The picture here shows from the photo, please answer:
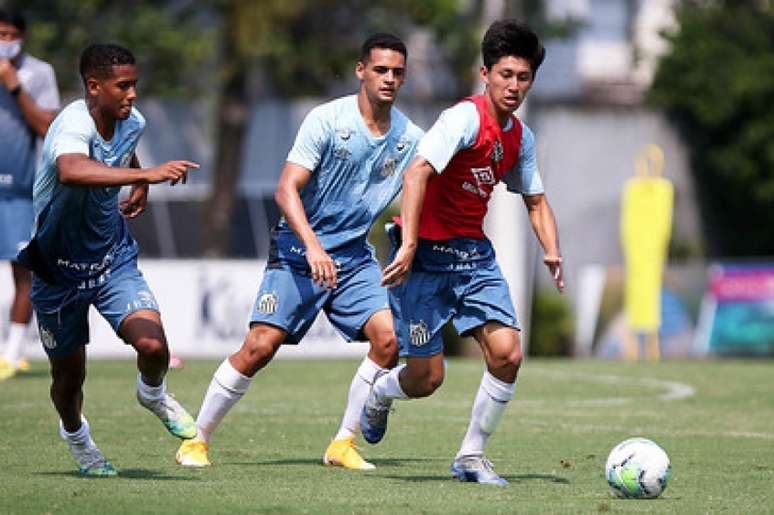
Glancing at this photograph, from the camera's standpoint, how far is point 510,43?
9133 mm

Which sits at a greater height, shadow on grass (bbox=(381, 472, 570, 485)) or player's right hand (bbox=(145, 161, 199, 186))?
player's right hand (bbox=(145, 161, 199, 186))

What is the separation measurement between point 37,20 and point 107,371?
42.5 ft

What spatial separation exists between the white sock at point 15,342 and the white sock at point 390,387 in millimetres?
5983

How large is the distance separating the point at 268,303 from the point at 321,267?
0.78 metres

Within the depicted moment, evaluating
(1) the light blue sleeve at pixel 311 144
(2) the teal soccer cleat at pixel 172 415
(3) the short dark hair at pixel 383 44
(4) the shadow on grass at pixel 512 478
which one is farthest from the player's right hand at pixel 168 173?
(4) the shadow on grass at pixel 512 478

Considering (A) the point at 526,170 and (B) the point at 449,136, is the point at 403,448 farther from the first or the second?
(B) the point at 449,136

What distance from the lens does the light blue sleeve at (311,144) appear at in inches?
380

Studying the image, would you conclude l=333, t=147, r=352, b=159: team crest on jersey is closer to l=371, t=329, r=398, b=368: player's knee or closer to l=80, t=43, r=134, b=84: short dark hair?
l=371, t=329, r=398, b=368: player's knee

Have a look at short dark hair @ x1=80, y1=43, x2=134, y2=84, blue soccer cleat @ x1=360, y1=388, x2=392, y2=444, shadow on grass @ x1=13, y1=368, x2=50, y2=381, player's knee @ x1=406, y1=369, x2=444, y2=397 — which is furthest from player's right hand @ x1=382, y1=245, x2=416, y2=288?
shadow on grass @ x1=13, y1=368, x2=50, y2=381

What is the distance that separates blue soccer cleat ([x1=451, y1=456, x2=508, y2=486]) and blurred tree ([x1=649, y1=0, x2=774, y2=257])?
Answer: 25.5m

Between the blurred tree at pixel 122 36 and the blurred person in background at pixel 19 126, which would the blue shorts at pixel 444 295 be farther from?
the blurred tree at pixel 122 36

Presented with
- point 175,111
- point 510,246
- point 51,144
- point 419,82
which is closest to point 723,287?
point 510,246

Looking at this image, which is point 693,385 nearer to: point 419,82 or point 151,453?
point 151,453

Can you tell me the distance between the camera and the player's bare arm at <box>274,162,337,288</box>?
915cm
